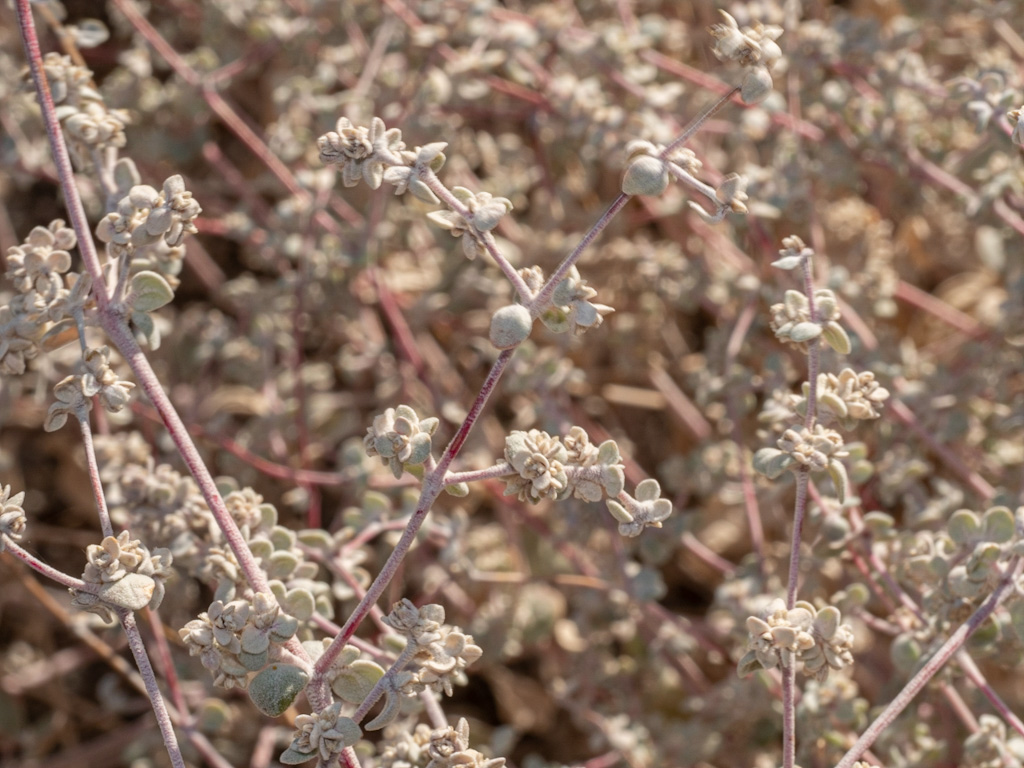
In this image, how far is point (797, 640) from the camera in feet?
4.04

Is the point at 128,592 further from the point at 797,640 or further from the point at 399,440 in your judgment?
the point at 797,640

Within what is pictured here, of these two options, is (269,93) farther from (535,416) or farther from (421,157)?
(421,157)

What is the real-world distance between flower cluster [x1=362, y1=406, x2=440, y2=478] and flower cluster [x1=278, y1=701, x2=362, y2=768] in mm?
275

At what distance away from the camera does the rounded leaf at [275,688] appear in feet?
3.87

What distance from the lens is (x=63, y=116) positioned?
1484mm

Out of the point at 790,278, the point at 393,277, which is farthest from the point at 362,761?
the point at 393,277

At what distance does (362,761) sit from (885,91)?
1518 mm

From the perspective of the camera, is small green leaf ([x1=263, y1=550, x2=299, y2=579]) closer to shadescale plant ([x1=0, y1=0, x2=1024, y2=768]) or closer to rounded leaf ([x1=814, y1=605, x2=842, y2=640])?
shadescale plant ([x1=0, y1=0, x2=1024, y2=768])

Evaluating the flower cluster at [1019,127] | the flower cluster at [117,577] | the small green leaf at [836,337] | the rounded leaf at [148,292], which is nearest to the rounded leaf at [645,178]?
the small green leaf at [836,337]

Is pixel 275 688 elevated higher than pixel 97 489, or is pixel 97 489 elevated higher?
pixel 97 489

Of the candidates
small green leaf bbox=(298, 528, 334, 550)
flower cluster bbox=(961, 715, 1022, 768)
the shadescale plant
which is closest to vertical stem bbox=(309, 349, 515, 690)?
the shadescale plant

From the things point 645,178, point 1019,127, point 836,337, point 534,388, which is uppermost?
point 1019,127

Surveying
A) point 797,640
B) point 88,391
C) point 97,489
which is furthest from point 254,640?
point 797,640

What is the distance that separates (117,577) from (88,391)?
22cm
